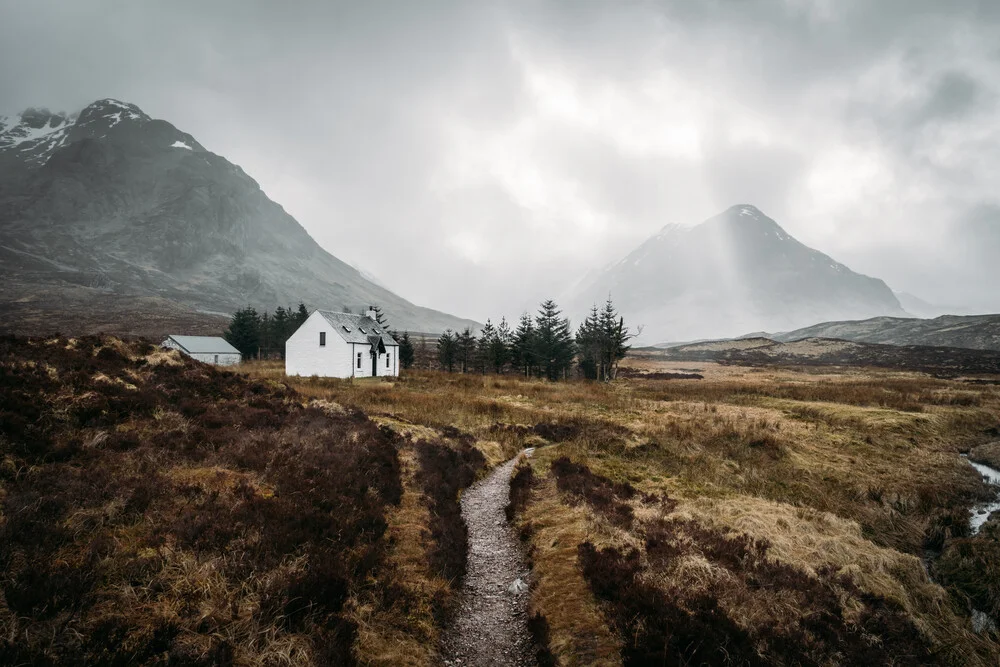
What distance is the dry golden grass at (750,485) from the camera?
7.22m

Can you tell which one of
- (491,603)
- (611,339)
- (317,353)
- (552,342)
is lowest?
(491,603)

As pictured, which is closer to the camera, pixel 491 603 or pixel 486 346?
pixel 491 603

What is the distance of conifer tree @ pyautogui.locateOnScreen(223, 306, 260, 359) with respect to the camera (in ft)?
251

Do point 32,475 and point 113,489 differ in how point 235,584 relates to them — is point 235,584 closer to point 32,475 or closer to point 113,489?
point 113,489

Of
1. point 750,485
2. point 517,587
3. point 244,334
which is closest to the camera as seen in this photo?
point 517,587

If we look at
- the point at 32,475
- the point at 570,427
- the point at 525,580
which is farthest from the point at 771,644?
the point at 570,427

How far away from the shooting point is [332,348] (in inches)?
1784

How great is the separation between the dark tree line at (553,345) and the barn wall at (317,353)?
28903 mm

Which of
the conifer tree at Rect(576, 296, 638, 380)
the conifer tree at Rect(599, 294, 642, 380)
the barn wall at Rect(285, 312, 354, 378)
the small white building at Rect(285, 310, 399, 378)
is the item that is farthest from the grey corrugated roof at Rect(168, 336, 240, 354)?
the conifer tree at Rect(599, 294, 642, 380)

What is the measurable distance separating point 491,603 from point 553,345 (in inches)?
2304

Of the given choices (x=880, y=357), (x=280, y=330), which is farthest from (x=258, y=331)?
(x=880, y=357)

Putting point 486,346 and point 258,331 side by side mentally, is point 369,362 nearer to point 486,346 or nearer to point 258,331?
point 486,346

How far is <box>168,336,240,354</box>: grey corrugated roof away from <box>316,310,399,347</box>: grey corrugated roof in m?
30.2

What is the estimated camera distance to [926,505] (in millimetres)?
12188
